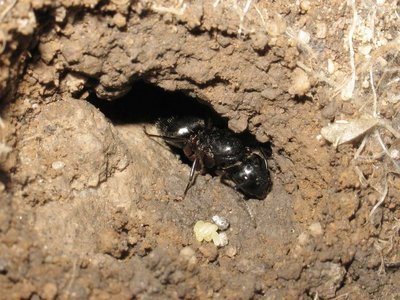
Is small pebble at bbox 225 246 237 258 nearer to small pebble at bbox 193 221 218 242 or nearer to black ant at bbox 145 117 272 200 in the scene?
small pebble at bbox 193 221 218 242

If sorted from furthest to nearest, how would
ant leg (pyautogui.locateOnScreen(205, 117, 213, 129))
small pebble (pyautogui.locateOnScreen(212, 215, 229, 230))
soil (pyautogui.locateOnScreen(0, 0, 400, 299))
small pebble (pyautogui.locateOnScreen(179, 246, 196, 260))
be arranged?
ant leg (pyautogui.locateOnScreen(205, 117, 213, 129)) → small pebble (pyautogui.locateOnScreen(212, 215, 229, 230)) → small pebble (pyautogui.locateOnScreen(179, 246, 196, 260)) → soil (pyautogui.locateOnScreen(0, 0, 400, 299))

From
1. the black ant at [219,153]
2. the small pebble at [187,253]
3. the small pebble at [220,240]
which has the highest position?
the small pebble at [187,253]

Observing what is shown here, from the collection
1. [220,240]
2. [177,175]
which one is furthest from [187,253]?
[177,175]

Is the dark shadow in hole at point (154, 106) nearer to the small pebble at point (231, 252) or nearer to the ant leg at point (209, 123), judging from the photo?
the ant leg at point (209, 123)

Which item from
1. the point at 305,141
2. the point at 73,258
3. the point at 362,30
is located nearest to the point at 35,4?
the point at 73,258

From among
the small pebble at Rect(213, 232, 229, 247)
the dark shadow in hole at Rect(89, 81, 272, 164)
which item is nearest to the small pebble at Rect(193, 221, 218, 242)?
the small pebble at Rect(213, 232, 229, 247)

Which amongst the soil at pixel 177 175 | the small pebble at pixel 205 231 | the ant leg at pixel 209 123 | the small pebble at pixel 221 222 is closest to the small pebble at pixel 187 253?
the soil at pixel 177 175

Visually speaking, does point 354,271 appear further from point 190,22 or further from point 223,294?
point 190,22
